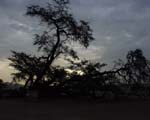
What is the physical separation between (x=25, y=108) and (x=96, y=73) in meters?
7.57

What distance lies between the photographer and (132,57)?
27.0m

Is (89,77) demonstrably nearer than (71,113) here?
No

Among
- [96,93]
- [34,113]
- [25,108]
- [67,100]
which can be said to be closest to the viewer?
[34,113]

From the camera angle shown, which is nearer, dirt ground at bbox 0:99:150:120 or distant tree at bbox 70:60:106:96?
dirt ground at bbox 0:99:150:120

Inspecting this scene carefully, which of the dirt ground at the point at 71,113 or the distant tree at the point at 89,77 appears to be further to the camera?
the distant tree at the point at 89,77

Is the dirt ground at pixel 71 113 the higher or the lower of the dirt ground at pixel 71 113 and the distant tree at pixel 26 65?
the lower

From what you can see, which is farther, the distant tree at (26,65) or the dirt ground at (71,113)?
the distant tree at (26,65)

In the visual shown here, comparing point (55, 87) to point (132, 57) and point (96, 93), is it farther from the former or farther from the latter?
point (132, 57)

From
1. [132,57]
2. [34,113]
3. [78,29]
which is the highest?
[78,29]

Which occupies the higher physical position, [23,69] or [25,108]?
[23,69]

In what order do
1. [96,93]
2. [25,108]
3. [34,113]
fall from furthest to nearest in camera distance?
[96,93] < [25,108] < [34,113]

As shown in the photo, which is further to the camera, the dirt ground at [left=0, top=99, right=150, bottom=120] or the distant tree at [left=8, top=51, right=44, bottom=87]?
the distant tree at [left=8, top=51, right=44, bottom=87]

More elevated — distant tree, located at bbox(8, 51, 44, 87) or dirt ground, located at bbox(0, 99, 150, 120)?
distant tree, located at bbox(8, 51, 44, 87)

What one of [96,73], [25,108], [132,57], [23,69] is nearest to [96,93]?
[96,73]
